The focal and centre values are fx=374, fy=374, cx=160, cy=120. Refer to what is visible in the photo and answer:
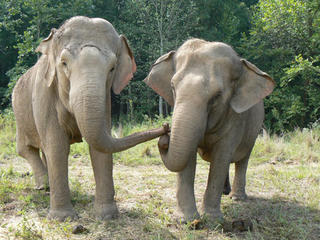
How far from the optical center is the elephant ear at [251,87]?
13.0 ft

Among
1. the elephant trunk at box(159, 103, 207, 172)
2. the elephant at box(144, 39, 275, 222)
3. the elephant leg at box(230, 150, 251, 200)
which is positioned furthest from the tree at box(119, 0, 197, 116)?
the elephant trunk at box(159, 103, 207, 172)

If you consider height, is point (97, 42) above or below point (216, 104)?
above

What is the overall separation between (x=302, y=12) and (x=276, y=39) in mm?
2027

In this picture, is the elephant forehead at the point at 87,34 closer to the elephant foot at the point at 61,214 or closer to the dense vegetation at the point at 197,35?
the elephant foot at the point at 61,214

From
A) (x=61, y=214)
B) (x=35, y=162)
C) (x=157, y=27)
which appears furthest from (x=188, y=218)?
(x=157, y=27)

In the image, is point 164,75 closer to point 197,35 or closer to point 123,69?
point 123,69

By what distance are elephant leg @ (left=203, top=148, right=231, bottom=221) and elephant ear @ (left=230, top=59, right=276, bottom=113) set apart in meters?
0.58

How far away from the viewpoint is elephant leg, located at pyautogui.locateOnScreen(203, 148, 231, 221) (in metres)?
3.98

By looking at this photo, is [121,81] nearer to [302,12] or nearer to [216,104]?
[216,104]

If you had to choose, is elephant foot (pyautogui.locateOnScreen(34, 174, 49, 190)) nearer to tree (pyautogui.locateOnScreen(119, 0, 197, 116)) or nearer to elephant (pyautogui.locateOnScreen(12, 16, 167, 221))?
elephant (pyautogui.locateOnScreen(12, 16, 167, 221))

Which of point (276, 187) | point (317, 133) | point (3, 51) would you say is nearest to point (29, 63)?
point (3, 51)

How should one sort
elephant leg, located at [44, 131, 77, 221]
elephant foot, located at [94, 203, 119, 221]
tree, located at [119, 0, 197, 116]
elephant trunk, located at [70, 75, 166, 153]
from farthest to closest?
1. tree, located at [119, 0, 197, 116]
2. elephant foot, located at [94, 203, 119, 221]
3. elephant leg, located at [44, 131, 77, 221]
4. elephant trunk, located at [70, 75, 166, 153]

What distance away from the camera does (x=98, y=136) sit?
3.24 meters

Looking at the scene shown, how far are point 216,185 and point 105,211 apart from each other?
123 cm
